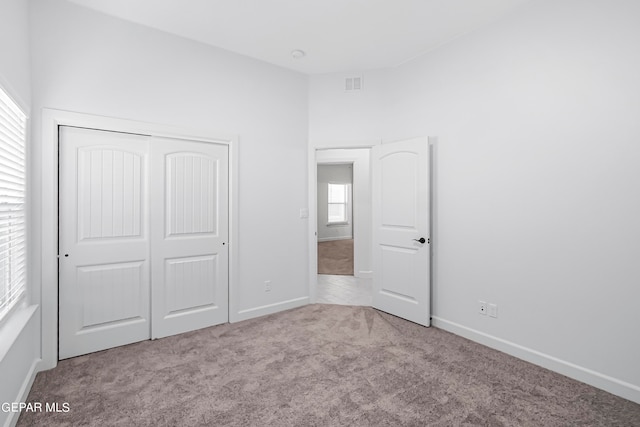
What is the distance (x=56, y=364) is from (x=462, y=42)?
4559 millimetres

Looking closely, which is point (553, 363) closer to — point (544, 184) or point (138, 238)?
point (544, 184)

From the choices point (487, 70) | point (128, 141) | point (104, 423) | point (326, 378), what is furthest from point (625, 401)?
point (128, 141)

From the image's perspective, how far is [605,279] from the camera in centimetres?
226

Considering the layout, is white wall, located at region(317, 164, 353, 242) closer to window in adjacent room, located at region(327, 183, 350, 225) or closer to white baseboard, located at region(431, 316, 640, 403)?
window in adjacent room, located at region(327, 183, 350, 225)

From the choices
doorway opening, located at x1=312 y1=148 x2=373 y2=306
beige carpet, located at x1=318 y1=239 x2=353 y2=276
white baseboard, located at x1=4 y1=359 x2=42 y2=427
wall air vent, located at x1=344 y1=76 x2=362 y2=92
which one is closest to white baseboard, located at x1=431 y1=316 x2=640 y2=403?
doorway opening, located at x1=312 y1=148 x2=373 y2=306

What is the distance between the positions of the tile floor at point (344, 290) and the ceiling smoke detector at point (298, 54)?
9.85ft

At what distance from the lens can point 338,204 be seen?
10.4 meters

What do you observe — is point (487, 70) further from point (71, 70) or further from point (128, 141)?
point (71, 70)

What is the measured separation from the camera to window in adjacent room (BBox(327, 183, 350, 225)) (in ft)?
33.4

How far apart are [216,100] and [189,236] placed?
4.76 feet

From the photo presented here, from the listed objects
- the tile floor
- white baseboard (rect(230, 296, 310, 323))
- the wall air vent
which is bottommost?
the tile floor

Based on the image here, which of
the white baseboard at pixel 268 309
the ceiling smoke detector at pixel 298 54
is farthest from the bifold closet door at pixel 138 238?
the ceiling smoke detector at pixel 298 54

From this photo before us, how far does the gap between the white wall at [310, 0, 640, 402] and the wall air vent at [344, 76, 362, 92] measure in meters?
0.74

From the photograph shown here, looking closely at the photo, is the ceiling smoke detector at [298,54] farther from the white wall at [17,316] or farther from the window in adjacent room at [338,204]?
the window in adjacent room at [338,204]
